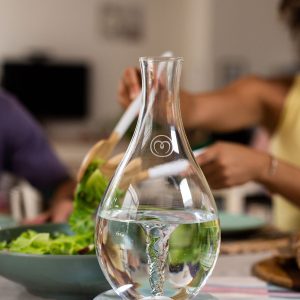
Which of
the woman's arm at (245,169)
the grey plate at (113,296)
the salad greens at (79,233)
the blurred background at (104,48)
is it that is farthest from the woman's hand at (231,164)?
the blurred background at (104,48)

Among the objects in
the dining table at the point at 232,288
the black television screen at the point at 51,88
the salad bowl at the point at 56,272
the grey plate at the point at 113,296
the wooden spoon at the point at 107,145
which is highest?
the wooden spoon at the point at 107,145

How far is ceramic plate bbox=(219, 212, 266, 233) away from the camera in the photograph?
4.36 feet

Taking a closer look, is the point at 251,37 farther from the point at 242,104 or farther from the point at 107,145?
the point at 107,145

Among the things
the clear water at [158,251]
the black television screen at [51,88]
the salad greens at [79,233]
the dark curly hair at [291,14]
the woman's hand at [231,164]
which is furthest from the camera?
the black television screen at [51,88]

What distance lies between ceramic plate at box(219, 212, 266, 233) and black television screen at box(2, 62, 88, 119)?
16.0ft

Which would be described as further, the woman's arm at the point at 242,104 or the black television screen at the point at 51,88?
the black television screen at the point at 51,88

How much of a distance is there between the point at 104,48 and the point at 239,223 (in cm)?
501

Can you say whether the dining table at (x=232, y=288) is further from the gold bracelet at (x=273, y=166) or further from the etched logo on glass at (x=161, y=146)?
the gold bracelet at (x=273, y=166)

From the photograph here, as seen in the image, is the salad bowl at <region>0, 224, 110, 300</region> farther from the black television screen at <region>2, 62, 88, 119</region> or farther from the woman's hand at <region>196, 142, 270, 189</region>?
the black television screen at <region>2, 62, 88, 119</region>

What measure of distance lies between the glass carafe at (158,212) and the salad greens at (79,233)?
0.14 m

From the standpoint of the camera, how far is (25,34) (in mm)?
6039

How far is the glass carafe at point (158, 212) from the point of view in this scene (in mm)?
690

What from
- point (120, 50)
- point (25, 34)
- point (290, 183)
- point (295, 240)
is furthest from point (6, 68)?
point (295, 240)

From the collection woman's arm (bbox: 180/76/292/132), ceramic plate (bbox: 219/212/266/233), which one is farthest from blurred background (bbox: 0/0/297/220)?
ceramic plate (bbox: 219/212/266/233)
